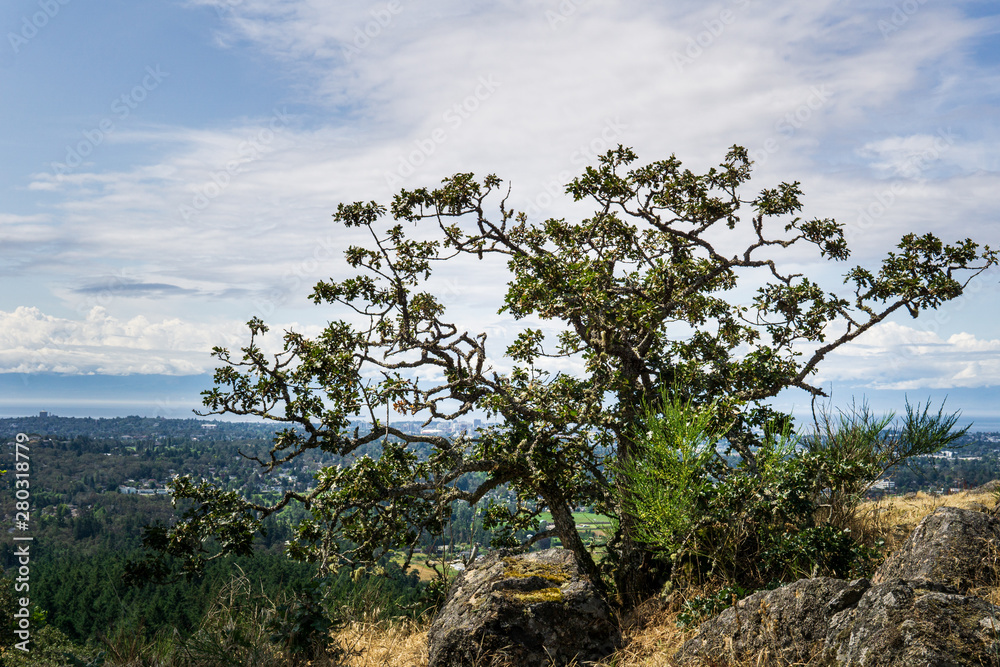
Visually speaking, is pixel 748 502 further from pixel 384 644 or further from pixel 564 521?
pixel 384 644

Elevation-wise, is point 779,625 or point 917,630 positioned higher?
point 917,630

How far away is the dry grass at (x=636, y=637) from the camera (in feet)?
17.0

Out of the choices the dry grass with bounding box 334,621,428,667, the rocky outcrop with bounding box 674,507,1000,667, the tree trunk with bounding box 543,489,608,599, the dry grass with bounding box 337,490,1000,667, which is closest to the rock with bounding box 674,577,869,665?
the rocky outcrop with bounding box 674,507,1000,667

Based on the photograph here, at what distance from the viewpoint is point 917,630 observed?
11.5 feet

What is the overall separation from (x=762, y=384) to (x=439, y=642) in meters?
6.49

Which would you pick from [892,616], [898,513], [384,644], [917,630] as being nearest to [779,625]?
[892,616]

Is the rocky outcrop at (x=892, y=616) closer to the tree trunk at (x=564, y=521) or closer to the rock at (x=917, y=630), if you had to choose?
the rock at (x=917, y=630)

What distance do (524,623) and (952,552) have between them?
3.72 metres

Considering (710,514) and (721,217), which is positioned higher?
(721,217)

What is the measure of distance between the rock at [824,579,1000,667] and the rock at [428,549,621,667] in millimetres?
1926

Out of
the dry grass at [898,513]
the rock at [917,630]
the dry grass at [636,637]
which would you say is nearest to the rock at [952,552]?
the dry grass at [636,637]

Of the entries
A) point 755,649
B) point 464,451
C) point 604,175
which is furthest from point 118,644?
point 604,175

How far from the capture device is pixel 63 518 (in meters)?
94.4

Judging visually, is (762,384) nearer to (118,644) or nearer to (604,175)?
(604,175)
